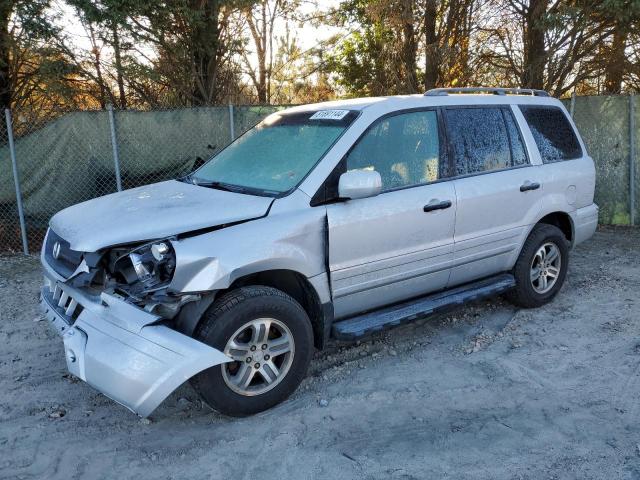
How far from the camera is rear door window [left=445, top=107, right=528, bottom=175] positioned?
188 inches

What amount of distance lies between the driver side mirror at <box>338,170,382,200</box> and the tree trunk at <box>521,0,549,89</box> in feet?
25.9

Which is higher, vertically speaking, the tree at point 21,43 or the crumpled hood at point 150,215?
the tree at point 21,43

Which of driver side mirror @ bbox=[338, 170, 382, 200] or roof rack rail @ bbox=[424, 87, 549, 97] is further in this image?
roof rack rail @ bbox=[424, 87, 549, 97]

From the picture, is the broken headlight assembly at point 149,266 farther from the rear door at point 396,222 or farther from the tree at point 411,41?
the tree at point 411,41

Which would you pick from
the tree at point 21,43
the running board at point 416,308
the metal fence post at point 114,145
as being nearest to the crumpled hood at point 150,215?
the running board at point 416,308

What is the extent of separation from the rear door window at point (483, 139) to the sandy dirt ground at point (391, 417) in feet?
4.62

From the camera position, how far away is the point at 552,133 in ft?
18.2

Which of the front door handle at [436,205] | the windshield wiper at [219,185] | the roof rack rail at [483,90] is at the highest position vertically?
the roof rack rail at [483,90]

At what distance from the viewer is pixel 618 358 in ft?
14.9

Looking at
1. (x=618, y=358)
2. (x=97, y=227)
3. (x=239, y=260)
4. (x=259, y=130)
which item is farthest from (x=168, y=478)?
(x=618, y=358)

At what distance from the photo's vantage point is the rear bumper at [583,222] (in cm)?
571

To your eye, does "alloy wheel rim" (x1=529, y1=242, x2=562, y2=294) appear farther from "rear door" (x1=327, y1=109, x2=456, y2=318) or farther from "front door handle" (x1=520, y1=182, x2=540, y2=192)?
"rear door" (x1=327, y1=109, x2=456, y2=318)

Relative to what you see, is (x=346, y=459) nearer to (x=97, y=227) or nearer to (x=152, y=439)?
(x=152, y=439)

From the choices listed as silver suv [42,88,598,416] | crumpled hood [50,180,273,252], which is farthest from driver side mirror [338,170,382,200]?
crumpled hood [50,180,273,252]
